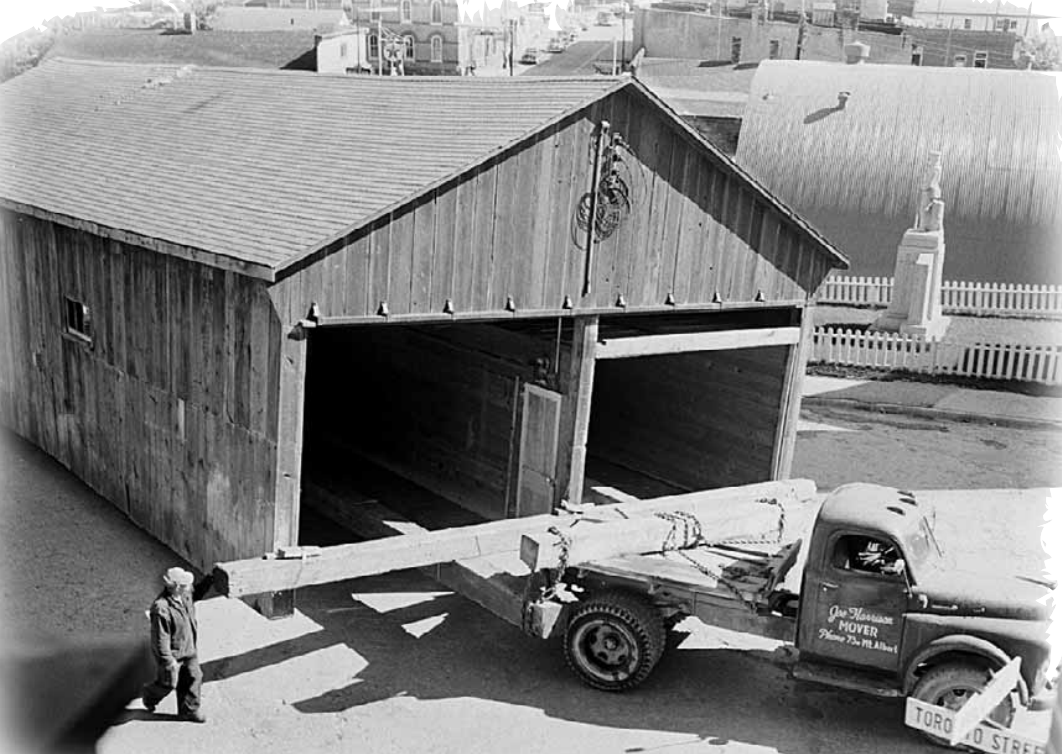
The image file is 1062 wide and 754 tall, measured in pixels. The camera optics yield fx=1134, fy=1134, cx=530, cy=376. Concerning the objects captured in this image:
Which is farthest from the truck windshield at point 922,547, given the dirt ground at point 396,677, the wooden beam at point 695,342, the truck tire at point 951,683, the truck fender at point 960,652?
the wooden beam at point 695,342

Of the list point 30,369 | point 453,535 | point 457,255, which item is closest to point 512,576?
point 453,535

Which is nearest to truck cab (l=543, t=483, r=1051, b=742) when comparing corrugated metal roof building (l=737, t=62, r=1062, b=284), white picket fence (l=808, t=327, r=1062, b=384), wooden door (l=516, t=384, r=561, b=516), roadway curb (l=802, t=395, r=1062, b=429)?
wooden door (l=516, t=384, r=561, b=516)

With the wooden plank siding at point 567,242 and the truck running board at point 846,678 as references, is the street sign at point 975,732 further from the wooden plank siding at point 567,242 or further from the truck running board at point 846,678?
the wooden plank siding at point 567,242

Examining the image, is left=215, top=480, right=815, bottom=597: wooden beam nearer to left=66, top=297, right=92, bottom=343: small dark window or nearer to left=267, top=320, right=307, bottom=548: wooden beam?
left=267, top=320, right=307, bottom=548: wooden beam

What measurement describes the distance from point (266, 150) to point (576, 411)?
16.4 feet

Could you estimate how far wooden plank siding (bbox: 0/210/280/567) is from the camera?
1097 centimetres

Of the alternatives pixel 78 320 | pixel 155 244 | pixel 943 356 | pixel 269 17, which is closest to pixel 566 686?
pixel 155 244

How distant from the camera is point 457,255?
1138 centimetres

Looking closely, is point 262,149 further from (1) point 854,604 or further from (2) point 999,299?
(2) point 999,299

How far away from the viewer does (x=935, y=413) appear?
21.7m

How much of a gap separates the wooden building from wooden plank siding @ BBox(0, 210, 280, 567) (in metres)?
0.04

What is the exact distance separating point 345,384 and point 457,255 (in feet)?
19.3

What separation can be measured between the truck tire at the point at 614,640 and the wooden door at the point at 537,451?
3.08 meters

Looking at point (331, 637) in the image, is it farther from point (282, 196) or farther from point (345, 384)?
point (345, 384)
